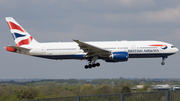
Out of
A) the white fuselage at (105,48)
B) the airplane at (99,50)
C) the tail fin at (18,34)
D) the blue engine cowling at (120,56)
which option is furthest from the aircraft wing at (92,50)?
the tail fin at (18,34)

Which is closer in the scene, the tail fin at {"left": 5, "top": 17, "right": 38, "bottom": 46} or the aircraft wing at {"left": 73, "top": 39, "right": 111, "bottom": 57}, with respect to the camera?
the aircraft wing at {"left": 73, "top": 39, "right": 111, "bottom": 57}

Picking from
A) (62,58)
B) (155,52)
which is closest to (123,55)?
(155,52)

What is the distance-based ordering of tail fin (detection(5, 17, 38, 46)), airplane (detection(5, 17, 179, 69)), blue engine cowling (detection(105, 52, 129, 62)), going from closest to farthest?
blue engine cowling (detection(105, 52, 129, 62)) < airplane (detection(5, 17, 179, 69)) < tail fin (detection(5, 17, 38, 46))

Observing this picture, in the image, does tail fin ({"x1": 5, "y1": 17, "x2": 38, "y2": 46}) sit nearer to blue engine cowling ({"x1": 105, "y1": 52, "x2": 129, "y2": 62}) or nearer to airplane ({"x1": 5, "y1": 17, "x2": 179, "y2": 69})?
airplane ({"x1": 5, "y1": 17, "x2": 179, "y2": 69})

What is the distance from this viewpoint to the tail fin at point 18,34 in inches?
1775

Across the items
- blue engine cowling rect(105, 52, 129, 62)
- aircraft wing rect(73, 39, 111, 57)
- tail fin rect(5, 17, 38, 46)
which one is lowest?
blue engine cowling rect(105, 52, 129, 62)

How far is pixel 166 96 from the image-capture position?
1573 centimetres

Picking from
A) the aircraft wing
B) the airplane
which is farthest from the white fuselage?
the aircraft wing

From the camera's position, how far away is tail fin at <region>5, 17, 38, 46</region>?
45.1 m

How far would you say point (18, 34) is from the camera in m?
45.9

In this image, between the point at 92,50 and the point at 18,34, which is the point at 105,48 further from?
the point at 18,34

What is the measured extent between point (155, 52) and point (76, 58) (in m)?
12.9

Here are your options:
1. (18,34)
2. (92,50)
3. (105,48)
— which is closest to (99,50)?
(92,50)

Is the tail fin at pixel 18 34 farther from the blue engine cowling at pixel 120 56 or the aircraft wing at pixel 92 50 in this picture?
the blue engine cowling at pixel 120 56
